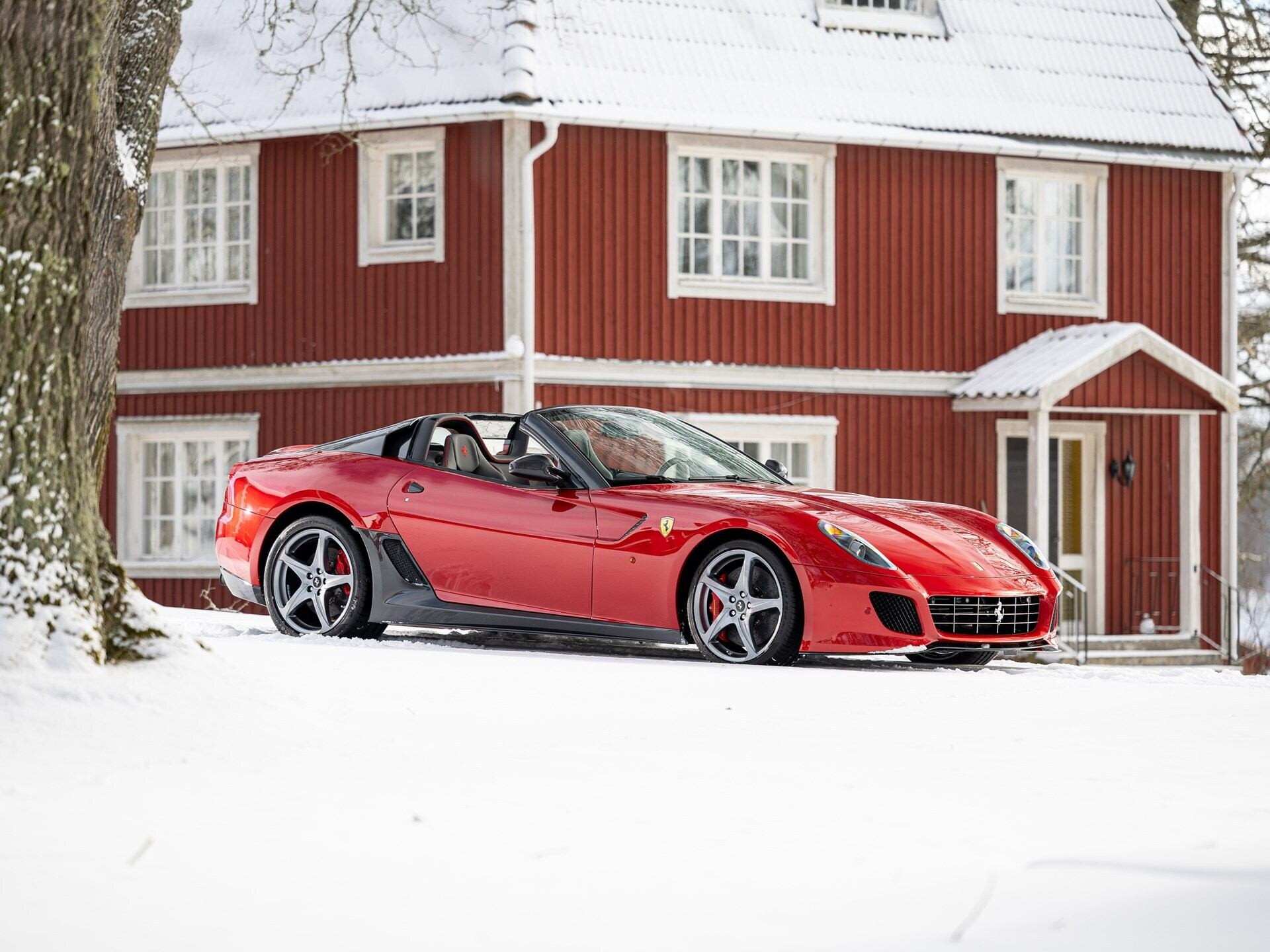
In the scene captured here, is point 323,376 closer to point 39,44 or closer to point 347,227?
point 347,227

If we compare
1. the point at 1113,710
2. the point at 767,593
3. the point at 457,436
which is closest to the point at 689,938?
the point at 1113,710

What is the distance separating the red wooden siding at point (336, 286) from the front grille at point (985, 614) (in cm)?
965

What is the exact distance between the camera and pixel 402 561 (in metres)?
10.4

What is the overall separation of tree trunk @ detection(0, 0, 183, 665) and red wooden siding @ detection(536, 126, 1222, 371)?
39.5 ft

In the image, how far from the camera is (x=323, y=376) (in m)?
19.6

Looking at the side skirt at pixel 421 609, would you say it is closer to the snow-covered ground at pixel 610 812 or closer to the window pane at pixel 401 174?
the snow-covered ground at pixel 610 812

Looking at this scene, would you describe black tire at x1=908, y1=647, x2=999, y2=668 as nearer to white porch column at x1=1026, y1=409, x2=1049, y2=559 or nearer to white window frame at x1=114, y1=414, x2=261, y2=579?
white porch column at x1=1026, y1=409, x2=1049, y2=559

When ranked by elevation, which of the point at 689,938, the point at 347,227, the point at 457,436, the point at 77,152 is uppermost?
the point at 347,227

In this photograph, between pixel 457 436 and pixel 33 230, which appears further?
pixel 457 436

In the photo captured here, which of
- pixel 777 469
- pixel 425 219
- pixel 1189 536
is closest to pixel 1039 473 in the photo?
pixel 1189 536

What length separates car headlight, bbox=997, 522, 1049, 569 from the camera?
396 inches

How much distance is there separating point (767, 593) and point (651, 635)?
0.66 metres

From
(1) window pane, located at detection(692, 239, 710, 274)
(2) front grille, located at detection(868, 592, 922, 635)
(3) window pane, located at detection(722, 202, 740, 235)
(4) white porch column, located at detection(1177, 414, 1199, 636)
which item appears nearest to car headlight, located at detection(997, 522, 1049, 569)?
(2) front grille, located at detection(868, 592, 922, 635)

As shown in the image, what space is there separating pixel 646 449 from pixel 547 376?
8.15 metres
